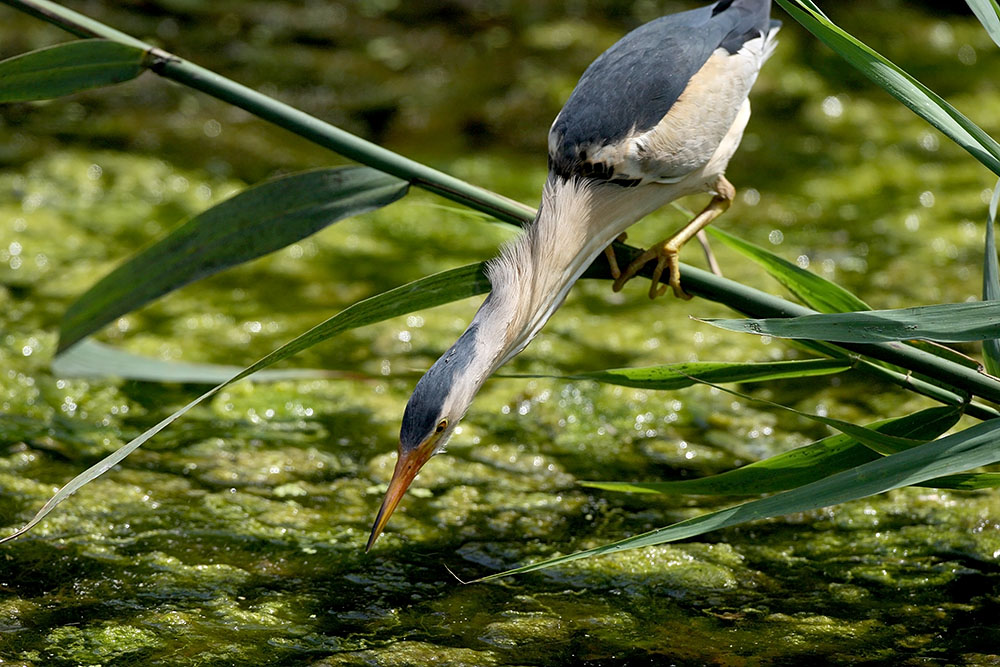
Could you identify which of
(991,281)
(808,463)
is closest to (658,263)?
(808,463)

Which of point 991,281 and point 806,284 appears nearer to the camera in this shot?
point 991,281

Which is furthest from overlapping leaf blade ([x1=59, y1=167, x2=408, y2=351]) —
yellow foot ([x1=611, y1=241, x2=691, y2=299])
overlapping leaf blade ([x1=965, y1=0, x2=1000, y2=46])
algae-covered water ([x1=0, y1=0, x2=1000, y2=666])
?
overlapping leaf blade ([x1=965, y1=0, x2=1000, y2=46])

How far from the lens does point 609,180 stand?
191 cm

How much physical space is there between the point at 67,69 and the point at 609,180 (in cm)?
90

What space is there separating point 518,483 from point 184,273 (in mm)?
923

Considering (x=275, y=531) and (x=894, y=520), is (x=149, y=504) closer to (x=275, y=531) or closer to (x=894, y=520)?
(x=275, y=531)

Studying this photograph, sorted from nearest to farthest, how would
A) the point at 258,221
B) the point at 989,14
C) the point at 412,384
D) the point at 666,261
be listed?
the point at 989,14 → the point at 258,221 → the point at 666,261 → the point at 412,384

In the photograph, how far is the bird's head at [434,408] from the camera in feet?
5.17

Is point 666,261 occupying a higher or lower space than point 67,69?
lower

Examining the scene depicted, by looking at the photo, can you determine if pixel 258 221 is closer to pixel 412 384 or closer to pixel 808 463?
pixel 808 463

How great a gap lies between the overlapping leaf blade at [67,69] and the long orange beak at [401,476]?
0.75m

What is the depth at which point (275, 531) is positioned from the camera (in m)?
2.24

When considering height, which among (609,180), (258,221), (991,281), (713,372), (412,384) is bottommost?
(713,372)

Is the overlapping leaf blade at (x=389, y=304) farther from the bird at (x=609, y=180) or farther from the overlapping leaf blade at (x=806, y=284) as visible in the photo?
the overlapping leaf blade at (x=806, y=284)
